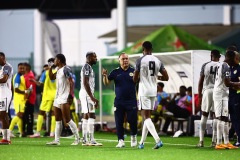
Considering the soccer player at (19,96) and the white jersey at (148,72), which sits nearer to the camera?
the white jersey at (148,72)

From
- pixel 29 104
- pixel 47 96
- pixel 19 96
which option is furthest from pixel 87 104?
pixel 29 104

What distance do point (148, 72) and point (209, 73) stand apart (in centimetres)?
184

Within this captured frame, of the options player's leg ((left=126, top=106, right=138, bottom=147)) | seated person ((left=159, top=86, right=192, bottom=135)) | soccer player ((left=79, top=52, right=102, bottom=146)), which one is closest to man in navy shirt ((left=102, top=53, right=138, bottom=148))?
player's leg ((left=126, top=106, right=138, bottom=147))

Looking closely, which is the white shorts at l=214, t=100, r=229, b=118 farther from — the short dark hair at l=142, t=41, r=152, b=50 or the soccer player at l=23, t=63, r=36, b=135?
the soccer player at l=23, t=63, r=36, b=135

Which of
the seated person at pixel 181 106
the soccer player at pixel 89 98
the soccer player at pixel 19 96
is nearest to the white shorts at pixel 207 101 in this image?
the soccer player at pixel 89 98

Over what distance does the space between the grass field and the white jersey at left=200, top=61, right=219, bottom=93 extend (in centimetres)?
145

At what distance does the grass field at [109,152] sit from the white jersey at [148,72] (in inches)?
50.8

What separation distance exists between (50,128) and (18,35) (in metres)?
29.6

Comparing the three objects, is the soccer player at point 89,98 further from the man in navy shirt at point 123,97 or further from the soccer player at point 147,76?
the soccer player at point 147,76

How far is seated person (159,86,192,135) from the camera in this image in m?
26.5

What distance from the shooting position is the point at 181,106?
88.1 feet

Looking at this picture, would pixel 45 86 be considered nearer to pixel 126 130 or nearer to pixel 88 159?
pixel 126 130

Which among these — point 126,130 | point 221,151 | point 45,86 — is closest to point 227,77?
point 221,151

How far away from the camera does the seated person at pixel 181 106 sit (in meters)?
26.5
